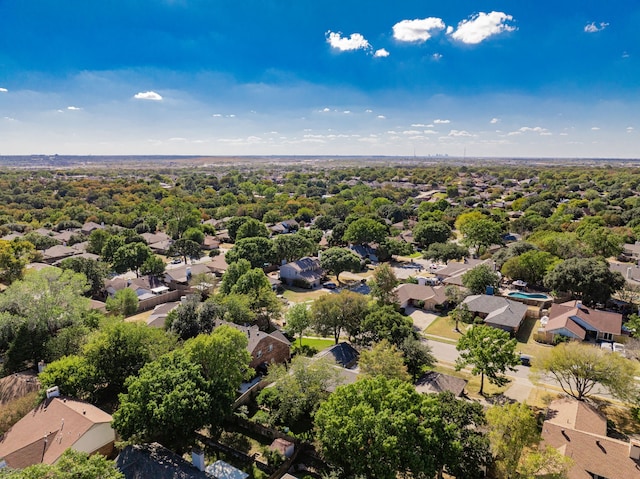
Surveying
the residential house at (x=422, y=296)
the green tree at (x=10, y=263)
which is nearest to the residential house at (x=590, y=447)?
the residential house at (x=422, y=296)

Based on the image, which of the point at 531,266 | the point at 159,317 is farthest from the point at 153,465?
the point at 531,266

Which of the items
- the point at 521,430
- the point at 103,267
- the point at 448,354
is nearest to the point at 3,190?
the point at 103,267

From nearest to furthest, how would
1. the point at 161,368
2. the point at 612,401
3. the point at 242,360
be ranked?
the point at 161,368, the point at 242,360, the point at 612,401

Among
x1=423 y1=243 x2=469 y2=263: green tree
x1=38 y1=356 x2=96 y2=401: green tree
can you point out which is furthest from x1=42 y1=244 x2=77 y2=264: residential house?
x1=423 y1=243 x2=469 y2=263: green tree

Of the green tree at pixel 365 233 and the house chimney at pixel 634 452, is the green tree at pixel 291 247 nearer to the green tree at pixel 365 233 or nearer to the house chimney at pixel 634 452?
the green tree at pixel 365 233

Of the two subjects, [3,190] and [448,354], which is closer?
[448,354]

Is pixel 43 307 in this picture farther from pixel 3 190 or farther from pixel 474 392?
pixel 3 190

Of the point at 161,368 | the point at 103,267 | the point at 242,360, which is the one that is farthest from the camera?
the point at 103,267
